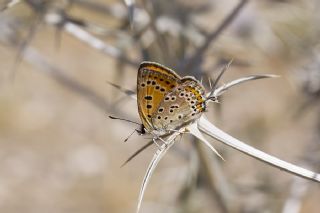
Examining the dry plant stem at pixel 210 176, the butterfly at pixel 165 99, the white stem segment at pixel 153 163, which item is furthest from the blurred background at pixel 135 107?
the white stem segment at pixel 153 163

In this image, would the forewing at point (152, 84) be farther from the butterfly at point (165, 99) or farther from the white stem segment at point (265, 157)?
the white stem segment at point (265, 157)

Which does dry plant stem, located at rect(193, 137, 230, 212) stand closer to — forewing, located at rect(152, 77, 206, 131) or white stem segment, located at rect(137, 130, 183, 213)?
forewing, located at rect(152, 77, 206, 131)

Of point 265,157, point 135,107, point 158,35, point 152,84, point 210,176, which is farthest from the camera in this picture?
point 135,107

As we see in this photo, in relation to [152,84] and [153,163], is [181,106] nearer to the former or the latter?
[152,84]

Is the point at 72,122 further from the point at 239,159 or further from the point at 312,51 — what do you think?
the point at 312,51

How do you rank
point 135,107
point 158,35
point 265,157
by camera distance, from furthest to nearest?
point 135,107, point 158,35, point 265,157

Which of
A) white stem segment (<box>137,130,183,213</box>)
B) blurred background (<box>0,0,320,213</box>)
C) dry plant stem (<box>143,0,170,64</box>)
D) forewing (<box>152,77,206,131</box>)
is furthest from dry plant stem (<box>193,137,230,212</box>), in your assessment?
white stem segment (<box>137,130,183,213</box>)

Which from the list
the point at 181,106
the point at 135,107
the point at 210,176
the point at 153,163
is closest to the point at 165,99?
the point at 181,106
